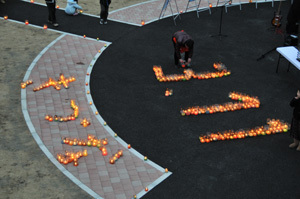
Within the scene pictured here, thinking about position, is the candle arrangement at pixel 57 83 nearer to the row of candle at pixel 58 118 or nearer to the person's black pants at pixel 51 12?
the row of candle at pixel 58 118

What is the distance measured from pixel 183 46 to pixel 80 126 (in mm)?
4513

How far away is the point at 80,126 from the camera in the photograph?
39.0ft

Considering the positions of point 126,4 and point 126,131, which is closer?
point 126,131

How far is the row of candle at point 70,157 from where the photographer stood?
10522 mm

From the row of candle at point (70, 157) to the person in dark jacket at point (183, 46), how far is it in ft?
16.9

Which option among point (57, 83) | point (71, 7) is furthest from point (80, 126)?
point (71, 7)

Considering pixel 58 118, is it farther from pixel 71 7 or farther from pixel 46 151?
pixel 71 7

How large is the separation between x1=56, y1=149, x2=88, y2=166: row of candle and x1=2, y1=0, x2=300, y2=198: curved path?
11cm

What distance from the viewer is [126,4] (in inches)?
786

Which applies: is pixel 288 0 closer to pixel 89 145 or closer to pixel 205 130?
pixel 205 130

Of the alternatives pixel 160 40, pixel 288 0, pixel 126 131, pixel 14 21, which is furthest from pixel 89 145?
pixel 288 0

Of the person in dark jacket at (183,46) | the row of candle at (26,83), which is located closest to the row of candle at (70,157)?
the row of candle at (26,83)

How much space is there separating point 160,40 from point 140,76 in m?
3.00

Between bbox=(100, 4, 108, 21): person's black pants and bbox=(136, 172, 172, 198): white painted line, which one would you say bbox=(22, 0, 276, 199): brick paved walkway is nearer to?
bbox=(136, 172, 172, 198): white painted line
